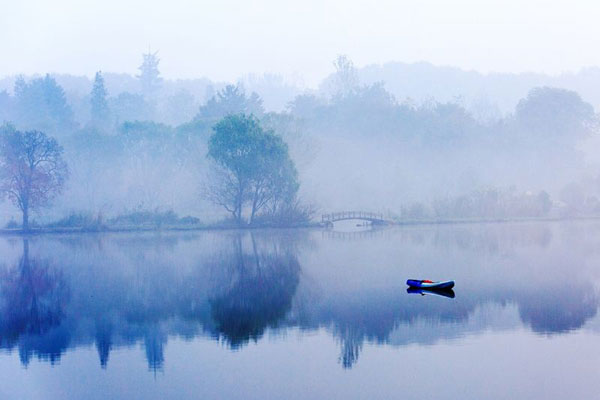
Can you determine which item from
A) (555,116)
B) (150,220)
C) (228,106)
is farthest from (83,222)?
(555,116)

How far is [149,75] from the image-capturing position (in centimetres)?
17050

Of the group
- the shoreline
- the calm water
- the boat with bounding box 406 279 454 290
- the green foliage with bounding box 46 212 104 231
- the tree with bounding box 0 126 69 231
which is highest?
the tree with bounding box 0 126 69 231

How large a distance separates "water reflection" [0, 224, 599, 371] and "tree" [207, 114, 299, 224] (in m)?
20.1

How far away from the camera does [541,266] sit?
41062 millimetres

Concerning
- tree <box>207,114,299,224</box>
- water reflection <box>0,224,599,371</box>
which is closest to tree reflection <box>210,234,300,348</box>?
water reflection <box>0,224,599,371</box>

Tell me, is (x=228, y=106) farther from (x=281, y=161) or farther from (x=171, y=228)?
(x=171, y=228)

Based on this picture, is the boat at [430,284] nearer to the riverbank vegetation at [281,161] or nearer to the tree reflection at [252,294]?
the tree reflection at [252,294]

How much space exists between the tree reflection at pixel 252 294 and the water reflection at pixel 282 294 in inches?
2.9

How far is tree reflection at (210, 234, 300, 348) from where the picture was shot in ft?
86.0

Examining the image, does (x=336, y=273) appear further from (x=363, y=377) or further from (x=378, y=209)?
(x=378, y=209)

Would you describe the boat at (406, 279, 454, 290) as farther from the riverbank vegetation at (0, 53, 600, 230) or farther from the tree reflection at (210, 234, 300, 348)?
the riverbank vegetation at (0, 53, 600, 230)

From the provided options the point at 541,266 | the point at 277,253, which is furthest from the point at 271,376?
the point at 277,253

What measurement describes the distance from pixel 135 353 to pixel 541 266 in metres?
26.1

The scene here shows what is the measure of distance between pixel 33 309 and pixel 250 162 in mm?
45966
